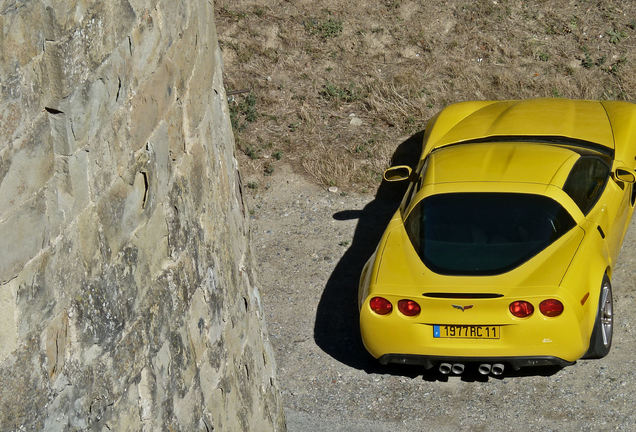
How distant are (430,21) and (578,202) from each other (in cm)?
617

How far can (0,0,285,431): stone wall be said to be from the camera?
3.27m

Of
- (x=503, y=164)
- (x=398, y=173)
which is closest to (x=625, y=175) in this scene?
(x=503, y=164)

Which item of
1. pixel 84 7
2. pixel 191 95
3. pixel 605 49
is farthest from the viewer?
pixel 605 49

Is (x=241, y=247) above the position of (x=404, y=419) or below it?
above

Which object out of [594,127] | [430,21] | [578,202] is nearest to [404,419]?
[578,202]

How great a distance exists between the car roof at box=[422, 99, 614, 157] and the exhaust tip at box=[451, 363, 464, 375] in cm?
251

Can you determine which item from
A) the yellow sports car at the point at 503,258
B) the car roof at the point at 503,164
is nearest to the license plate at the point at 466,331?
the yellow sports car at the point at 503,258

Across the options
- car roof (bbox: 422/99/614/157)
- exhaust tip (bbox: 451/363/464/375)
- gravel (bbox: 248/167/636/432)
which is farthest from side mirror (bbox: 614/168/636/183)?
exhaust tip (bbox: 451/363/464/375)

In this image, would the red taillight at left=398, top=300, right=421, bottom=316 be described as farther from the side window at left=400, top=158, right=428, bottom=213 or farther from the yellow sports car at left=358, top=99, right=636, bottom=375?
the side window at left=400, top=158, right=428, bottom=213

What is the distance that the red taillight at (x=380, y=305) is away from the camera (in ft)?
24.8

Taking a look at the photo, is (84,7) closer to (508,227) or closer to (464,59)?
(508,227)

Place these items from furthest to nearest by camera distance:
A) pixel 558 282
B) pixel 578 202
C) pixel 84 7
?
pixel 578 202 < pixel 558 282 < pixel 84 7

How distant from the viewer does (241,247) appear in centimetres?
565

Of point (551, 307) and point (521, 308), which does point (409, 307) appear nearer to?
point (521, 308)
